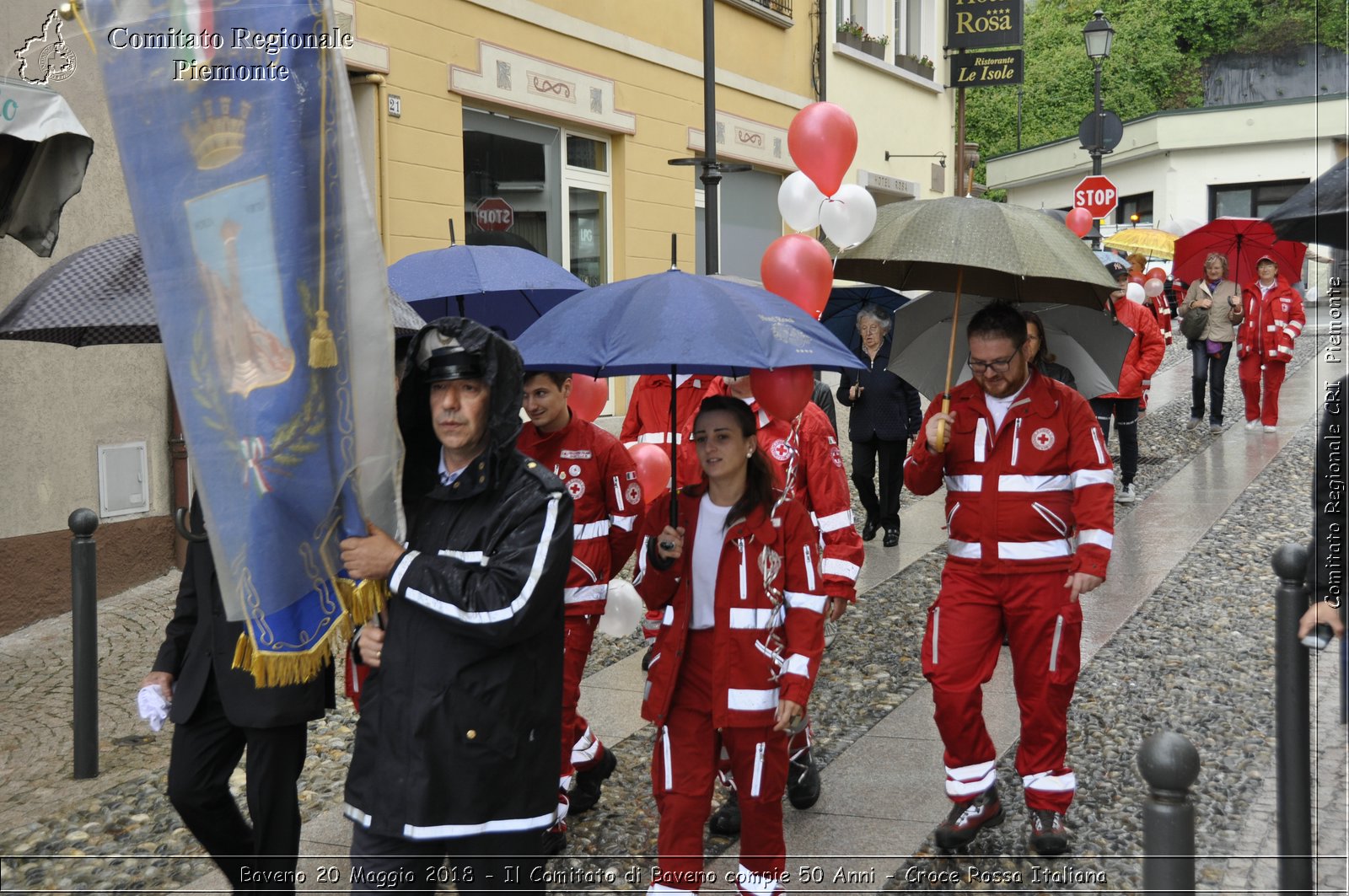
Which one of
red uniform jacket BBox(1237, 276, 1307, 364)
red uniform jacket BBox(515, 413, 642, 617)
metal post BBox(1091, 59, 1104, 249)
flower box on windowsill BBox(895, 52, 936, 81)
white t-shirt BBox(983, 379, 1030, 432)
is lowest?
red uniform jacket BBox(515, 413, 642, 617)

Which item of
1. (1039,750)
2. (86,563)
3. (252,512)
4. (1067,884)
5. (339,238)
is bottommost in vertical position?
(1067,884)

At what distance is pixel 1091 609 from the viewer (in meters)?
8.48

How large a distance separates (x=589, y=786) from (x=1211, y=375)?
43.4 feet

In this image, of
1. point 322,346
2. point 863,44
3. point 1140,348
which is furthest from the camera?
point 863,44

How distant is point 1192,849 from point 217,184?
256 cm

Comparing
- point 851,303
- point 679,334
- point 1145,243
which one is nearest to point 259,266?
point 679,334

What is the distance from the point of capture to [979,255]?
4766mm

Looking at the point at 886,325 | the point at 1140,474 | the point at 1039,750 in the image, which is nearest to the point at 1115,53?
the point at 1140,474

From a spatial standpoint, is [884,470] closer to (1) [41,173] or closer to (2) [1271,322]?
(1) [41,173]

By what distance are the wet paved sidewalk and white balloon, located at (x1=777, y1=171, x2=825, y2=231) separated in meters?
2.42

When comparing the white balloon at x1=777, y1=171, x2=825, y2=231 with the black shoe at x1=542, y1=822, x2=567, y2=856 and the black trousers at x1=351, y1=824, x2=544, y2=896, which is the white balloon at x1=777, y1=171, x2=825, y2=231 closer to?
the black shoe at x1=542, y1=822, x2=567, y2=856

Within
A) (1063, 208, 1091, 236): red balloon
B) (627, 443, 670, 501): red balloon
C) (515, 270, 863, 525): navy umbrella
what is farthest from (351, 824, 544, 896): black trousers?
(1063, 208, 1091, 236): red balloon

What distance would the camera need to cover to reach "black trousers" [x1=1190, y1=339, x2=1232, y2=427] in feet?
53.5

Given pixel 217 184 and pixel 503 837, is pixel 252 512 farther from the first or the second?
pixel 503 837
